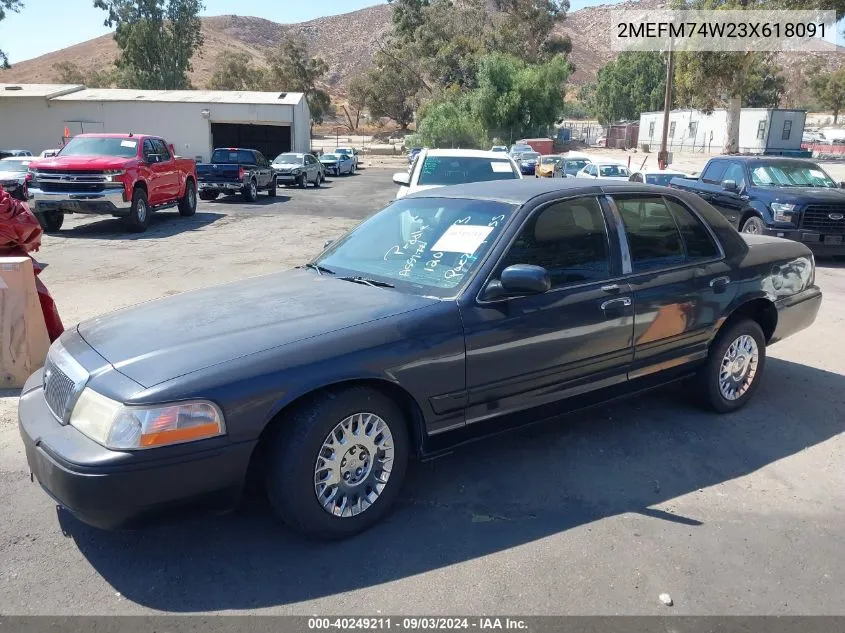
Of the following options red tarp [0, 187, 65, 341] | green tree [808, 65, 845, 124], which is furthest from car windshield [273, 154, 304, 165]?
green tree [808, 65, 845, 124]

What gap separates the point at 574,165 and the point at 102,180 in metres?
14.0

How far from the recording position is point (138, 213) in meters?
15.0

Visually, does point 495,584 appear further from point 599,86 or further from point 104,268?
point 599,86

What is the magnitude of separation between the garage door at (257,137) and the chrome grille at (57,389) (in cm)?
4157

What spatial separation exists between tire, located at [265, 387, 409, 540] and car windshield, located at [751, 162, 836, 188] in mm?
11248

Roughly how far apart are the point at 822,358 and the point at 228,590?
19.7 ft

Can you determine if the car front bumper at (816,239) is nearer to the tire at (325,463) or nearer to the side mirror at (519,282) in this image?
the side mirror at (519,282)

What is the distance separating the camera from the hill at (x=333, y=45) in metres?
124

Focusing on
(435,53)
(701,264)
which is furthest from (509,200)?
(435,53)

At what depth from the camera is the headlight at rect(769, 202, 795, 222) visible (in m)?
11.6

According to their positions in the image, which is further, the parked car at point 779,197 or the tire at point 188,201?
the tire at point 188,201

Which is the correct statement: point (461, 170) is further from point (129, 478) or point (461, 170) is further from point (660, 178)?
point (129, 478)

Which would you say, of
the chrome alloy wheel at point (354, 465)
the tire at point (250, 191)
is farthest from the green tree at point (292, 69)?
the chrome alloy wheel at point (354, 465)

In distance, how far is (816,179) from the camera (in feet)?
41.9
